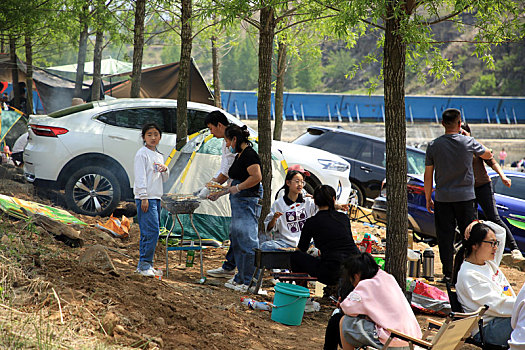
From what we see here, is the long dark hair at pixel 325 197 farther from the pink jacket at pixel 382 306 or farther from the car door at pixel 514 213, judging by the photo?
the car door at pixel 514 213

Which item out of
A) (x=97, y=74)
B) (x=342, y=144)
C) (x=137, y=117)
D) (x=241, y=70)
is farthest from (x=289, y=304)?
(x=241, y=70)

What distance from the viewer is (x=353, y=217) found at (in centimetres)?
1189

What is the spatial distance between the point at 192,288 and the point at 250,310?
0.79m

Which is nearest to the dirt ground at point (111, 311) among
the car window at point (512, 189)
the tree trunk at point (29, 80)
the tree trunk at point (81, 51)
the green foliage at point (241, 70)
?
the car window at point (512, 189)

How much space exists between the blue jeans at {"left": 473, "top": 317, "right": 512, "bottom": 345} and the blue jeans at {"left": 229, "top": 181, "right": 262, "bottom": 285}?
2.80 m

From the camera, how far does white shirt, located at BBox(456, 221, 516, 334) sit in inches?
179

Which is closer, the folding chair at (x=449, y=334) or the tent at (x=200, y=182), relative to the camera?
the folding chair at (x=449, y=334)

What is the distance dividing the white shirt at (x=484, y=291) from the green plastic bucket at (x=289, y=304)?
1.46m

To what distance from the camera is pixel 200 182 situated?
A: 9227mm

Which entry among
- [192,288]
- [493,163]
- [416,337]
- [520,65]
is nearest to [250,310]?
[192,288]

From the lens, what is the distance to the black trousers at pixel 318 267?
19.6 feet

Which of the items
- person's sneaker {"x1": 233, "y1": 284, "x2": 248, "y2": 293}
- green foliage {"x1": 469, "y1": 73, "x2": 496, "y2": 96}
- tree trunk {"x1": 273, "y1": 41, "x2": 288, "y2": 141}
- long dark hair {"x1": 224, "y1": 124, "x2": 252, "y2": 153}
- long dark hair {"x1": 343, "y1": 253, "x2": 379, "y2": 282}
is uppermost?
green foliage {"x1": 469, "y1": 73, "x2": 496, "y2": 96}

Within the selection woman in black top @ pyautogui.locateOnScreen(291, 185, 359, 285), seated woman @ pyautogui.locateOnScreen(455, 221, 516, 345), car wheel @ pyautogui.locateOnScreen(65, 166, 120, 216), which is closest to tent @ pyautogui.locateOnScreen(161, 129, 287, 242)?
car wheel @ pyautogui.locateOnScreen(65, 166, 120, 216)

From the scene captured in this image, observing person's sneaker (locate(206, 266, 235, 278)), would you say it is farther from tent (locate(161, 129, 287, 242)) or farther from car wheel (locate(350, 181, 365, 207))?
car wheel (locate(350, 181, 365, 207))
